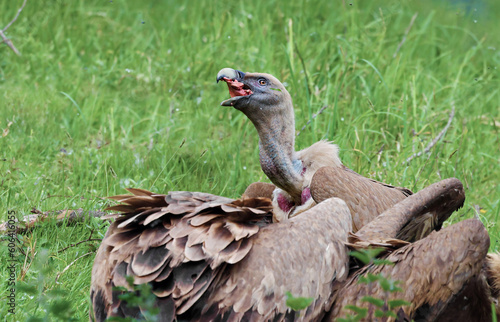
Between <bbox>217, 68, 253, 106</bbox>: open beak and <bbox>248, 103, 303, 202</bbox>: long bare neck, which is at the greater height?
<bbox>217, 68, 253, 106</bbox>: open beak

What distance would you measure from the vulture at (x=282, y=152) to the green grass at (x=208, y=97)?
0.88m

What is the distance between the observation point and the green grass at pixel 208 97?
5.38 metres

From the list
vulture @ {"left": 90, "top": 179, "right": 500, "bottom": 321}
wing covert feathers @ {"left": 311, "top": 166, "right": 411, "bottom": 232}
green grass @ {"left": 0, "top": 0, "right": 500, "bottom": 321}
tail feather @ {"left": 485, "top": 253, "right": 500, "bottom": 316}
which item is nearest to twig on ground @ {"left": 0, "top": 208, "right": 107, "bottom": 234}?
green grass @ {"left": 0, "top": 0, "right": 500, "bottom": 321}

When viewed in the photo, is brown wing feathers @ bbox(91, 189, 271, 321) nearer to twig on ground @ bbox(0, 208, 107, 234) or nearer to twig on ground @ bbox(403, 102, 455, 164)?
twig on ground @ bbox(0, 208, 107, 234)

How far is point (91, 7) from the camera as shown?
8.07 metres

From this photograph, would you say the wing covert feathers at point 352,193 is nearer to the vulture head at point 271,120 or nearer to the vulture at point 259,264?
the vulture head at point 271,120

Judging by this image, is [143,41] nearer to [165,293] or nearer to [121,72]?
[121,72]

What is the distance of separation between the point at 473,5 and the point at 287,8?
2238mm

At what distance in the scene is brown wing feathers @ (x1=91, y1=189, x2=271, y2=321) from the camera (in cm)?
294

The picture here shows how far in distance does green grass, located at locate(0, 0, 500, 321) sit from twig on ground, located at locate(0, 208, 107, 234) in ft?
0.20

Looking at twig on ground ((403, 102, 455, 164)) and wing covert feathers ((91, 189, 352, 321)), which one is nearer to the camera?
wing covert feathers ((91, 189, 352, 321))

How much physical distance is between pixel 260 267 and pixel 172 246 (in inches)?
15.1

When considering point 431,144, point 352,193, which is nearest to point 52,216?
point 352,193

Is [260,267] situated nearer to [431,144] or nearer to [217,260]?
[217,260]
